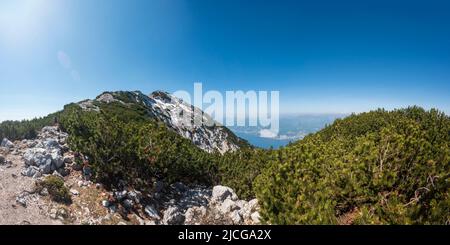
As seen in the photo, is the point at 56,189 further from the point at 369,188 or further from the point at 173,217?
the point at 369,188


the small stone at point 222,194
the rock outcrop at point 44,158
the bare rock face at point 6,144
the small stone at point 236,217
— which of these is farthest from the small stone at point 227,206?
the bare rock face at point 6,144

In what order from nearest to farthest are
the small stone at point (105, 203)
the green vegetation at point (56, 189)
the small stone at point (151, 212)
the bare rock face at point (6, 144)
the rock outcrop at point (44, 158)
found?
the green vegetation at point (56, 189), the small stone at point (105, 203), the rock outcrop at point (44, 158), the small stone at point (151, 212), the bare rock face at point (6, 144)

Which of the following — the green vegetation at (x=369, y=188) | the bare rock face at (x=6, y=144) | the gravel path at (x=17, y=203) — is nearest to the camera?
the green vegetation at (x=369, y=188)

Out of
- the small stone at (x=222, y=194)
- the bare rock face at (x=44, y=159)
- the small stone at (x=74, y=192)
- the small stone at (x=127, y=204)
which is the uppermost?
the bare rock face at (x=44, y=159)

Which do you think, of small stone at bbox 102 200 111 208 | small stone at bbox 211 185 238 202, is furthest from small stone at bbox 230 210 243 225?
small stone at bbox 102 200 111 208

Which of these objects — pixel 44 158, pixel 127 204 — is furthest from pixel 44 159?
pixel 127 204

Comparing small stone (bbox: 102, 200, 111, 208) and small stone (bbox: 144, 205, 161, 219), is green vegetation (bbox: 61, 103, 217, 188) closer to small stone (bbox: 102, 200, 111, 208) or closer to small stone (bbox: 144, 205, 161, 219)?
small stone (bbox: 144, 205, 161, 219)

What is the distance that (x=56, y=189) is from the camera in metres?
15.8

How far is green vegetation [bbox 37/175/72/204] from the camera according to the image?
1557cm

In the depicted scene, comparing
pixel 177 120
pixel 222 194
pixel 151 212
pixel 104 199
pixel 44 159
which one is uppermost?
pixel 177 120

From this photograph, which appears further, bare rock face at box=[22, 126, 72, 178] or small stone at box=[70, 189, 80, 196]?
bare rock face at box=[22, 126, 72, 178]

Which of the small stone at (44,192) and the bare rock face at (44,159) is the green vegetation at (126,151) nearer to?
the bare rock face at (44,159)

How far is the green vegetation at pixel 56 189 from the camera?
15570 mm
